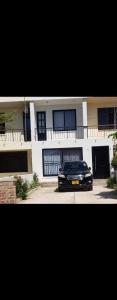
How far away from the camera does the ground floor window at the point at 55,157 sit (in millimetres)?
22266

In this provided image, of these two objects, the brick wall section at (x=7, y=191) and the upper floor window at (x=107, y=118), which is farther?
the upper floor window at (x=107, y=118)

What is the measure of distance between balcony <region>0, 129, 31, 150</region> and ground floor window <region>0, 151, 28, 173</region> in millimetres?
912

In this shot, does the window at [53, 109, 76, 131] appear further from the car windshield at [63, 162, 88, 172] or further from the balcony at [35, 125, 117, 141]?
the car windshield at [63, 162, 88, 172]

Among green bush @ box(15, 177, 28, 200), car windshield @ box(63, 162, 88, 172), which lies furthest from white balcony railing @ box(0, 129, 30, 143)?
green bush @ box(15, 177, 28, 200)

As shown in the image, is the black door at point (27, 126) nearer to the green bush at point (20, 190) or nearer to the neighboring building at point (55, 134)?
the neighboring building at point (55, 134)

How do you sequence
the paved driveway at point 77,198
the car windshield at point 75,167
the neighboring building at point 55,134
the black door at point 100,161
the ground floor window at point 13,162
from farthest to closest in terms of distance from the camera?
the ground floor window at point 13,162
the black door at point 100,161
the neighboring building at point 55,134
the car windshield at point 75,167
the paved driveway at point 77,198

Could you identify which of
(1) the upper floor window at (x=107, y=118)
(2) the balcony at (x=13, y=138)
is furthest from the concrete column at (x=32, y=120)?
(1) the upper floor window at (x=107, y=118)

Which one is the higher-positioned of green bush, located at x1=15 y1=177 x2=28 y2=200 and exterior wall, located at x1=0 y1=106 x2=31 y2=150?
exterior wall, located at x1=0 y1=106 x2=31 y2=150

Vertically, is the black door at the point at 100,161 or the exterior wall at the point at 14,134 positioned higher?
the exterior wall at the point at 14,134

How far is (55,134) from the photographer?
2316cm

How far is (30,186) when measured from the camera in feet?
61.3

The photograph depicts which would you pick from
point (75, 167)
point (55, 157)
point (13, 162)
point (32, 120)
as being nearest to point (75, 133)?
point (55, 157)

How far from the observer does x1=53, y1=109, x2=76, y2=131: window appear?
23.3m
